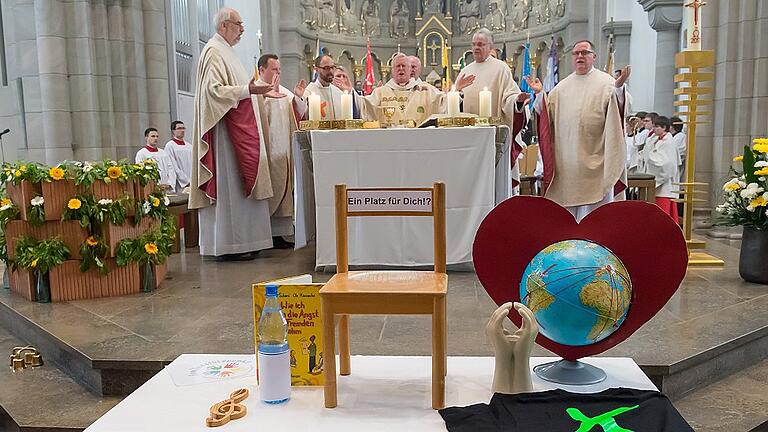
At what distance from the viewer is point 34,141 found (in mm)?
7949

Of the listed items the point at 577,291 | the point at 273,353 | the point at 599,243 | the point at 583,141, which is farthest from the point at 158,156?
the point at 577,291

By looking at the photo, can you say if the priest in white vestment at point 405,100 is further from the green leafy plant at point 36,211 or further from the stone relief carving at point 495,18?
the stone relief carving at point 495,18

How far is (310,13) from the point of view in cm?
1484

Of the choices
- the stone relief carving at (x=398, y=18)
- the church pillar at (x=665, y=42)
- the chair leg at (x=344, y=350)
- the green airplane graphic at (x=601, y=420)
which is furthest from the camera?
the stone relief carving at (x=398, y=18)

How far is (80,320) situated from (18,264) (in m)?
0.78

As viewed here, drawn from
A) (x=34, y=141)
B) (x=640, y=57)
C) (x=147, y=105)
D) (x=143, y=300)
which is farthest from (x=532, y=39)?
(x=143, y=300)

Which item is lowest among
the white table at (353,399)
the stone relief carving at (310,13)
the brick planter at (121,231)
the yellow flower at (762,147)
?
the white table at (353,399)

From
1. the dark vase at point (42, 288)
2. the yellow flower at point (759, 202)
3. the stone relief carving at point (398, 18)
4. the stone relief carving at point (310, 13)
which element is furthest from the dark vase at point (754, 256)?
the stone relief carving at point (398, 18)

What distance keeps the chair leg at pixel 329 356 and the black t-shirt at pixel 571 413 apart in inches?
12.6

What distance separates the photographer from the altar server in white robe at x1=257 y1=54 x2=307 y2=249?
5.64 meters

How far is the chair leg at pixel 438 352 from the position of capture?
6.03 feet

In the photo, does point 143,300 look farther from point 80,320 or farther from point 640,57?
point 640,57

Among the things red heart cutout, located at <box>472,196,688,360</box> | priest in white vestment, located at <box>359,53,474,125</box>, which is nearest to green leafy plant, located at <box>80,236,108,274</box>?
priest in white vestment, located at <box>359,53,474,125</box>

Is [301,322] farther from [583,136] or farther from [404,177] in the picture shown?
[583,136]
